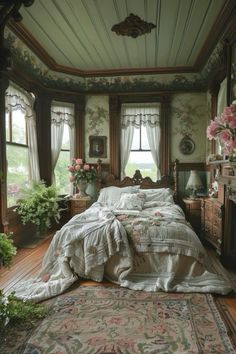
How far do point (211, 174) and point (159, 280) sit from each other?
Result: 282 cm

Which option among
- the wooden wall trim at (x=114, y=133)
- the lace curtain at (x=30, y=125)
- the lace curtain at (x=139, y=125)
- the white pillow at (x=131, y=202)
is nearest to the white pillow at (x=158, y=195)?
the white pillow at (x=131, y=202)

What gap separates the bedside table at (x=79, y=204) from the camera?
17.9 ft

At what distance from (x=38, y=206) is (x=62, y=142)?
179 cm

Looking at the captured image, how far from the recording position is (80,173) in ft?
18.4

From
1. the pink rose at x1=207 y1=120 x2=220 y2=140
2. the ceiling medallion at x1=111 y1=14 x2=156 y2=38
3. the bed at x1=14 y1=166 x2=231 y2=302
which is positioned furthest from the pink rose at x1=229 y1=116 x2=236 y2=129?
the ceiling medallion at x1=111 y1=14 x2=156 y2=38

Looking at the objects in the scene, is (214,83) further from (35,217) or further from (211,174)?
(35,217)

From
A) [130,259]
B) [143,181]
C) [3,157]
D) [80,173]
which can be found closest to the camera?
[130,259]

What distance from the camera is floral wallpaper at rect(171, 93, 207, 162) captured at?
575 centimetres

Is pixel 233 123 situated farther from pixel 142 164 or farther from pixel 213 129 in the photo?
pixel 142 164

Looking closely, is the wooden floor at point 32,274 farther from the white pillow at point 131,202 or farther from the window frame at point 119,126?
the window frame at point 119,126

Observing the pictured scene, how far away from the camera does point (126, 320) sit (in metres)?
2.48

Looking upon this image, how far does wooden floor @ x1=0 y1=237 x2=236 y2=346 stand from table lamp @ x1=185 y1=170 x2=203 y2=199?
8.45 feet

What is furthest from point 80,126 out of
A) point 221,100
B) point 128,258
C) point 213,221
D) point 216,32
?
point 128,258

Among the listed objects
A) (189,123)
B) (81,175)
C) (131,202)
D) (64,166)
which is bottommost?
(131,202)
